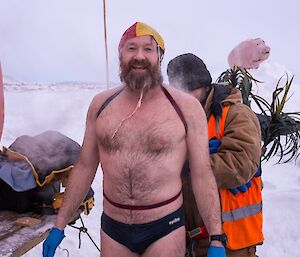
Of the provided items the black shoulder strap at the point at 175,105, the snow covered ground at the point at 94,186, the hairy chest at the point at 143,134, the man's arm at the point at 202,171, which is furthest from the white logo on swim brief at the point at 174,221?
the snow covered ground at the point at 94,186

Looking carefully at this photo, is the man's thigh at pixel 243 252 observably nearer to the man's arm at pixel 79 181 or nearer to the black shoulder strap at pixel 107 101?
the man's arm at pixel 79 181

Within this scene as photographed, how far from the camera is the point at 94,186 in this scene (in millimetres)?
6832

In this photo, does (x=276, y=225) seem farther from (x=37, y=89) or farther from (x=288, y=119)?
(x=37, y=89)

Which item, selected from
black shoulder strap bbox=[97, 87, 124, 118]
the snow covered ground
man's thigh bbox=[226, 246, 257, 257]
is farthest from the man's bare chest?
the snow covered ground

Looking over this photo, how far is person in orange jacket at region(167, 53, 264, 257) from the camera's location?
2025 mm

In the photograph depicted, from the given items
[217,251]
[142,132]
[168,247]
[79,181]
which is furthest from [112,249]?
[142,132]

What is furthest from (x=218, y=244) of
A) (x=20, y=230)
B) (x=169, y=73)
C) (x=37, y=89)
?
(x=37, y=89)

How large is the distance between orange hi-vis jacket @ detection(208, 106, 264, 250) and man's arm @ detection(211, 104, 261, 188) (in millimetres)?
88

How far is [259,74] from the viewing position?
17.4 metres

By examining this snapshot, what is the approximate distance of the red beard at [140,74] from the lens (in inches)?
76.7

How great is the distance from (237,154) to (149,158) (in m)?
0.50

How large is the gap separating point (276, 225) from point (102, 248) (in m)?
4.18

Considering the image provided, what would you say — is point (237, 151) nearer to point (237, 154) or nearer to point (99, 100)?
point (237, 154)

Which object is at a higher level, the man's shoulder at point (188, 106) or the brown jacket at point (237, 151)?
the man's shoulder at point (188, 106)
